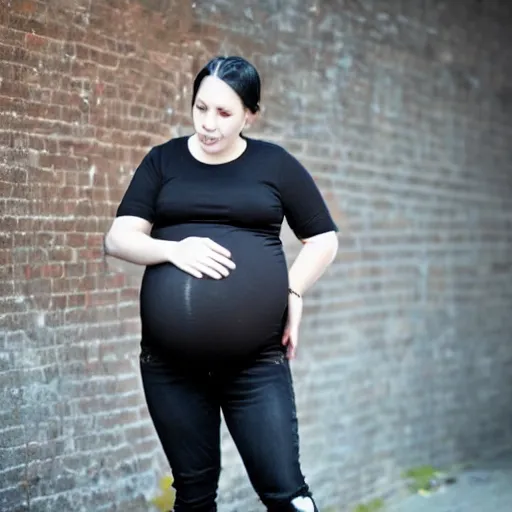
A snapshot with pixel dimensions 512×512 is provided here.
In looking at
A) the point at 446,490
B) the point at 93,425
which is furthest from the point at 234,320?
the point at 446,490

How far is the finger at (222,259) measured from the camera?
3.48 metres

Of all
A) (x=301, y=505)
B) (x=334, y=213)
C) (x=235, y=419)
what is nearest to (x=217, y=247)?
(x=235, y=419)

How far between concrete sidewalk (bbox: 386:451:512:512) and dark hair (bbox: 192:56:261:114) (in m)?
4.42

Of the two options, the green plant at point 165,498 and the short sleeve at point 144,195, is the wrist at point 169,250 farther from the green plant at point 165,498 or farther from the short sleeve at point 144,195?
the green plant at point 165,498

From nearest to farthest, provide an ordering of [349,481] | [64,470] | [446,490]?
[64,470]
[349,481]
[446,490]

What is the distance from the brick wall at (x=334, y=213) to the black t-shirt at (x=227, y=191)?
1485 millimetres

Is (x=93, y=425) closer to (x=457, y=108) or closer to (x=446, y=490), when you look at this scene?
(x=446, y=490)

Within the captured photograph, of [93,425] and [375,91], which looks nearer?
[93,425]

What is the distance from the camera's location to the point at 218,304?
349 centimetres

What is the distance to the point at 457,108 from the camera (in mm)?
8672

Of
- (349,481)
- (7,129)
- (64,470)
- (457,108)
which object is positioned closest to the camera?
(7,129)

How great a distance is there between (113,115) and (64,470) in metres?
1.75

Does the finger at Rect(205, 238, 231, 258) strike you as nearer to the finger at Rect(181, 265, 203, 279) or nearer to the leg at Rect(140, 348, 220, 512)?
the finger at Rect(181, 265, 203, 279)

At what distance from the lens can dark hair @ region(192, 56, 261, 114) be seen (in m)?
3.56
